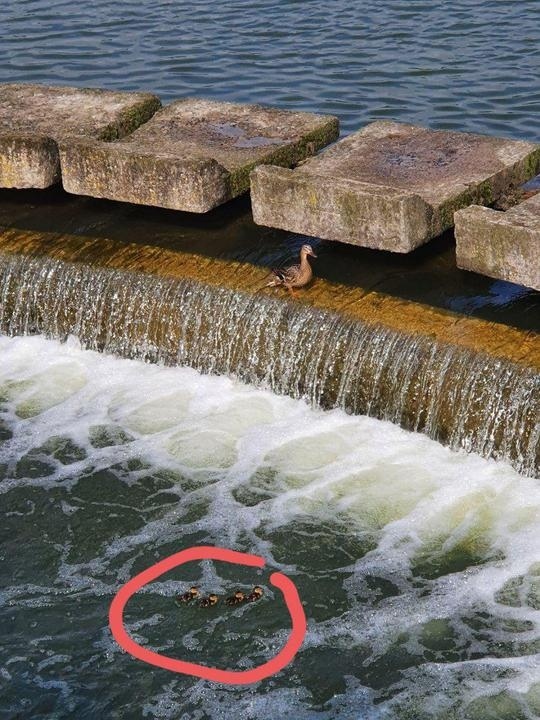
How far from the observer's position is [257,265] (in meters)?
9.02

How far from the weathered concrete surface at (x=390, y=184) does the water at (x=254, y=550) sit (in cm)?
112

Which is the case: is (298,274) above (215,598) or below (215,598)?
above

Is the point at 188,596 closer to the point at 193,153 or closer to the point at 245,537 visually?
the point at 245,537

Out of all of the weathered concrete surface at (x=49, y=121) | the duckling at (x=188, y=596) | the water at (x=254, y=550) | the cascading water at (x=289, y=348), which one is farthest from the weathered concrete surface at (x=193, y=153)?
the duckling at (x=188, y=596)

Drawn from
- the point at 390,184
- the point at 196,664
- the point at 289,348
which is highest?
the point at 390,184

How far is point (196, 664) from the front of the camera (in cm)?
644

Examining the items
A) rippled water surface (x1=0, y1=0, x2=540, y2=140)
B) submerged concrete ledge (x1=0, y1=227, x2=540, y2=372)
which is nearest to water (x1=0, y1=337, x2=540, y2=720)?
submerged concrete ledge (x1=0, y1=227, x2=540, y2=372)

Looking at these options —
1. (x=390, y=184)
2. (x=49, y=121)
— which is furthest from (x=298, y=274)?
(x=49, y=121)

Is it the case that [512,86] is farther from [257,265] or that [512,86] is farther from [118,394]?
[118,394]

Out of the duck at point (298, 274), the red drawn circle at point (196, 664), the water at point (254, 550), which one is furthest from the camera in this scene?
the duck at point (298, 274)

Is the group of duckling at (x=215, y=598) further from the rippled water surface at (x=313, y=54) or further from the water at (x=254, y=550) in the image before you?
the rippled water surface at (x=313, y=54)

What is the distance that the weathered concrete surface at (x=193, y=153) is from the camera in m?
8.95

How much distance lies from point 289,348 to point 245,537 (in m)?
1.56

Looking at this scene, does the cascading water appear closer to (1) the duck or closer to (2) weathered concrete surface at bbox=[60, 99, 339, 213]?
(1) the duck
